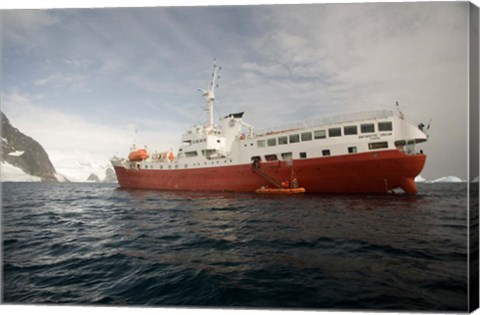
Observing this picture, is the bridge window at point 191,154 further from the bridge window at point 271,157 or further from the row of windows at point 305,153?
the bridge window at point 271,157

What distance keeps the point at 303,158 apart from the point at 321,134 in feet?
4.76

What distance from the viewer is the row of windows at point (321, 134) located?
10633mm

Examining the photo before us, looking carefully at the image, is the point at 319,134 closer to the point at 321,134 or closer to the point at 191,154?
the point at 321,134

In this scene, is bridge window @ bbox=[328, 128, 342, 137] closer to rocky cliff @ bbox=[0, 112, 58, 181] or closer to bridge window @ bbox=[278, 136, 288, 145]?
bridge window @ bbox=[278, 136, 288, 145]

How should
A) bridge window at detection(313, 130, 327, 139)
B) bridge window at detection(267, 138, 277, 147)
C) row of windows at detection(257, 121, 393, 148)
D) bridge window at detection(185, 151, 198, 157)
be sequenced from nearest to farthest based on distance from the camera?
row of windows at detection(257, 121, 393, 148) < bridge window at detection(313, 130, 327, 139) < bridge window at detection(267, 138, 277, 147) < bridge window at detection(185, 151, 198, 157)

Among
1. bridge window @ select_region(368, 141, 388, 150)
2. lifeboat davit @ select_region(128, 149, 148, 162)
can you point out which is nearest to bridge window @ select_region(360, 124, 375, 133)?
bridge window @ select_region(368, 141, 388, 150)

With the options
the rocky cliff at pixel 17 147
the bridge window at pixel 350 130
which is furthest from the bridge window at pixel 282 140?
the rocky cliff at pixel 17 147

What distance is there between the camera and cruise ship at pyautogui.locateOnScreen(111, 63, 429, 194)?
10.4 m

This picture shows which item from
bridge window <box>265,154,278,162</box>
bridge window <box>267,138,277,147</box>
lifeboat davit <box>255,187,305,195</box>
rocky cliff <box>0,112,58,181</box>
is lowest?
lifeboat davit <box>255,187,305,195</box>

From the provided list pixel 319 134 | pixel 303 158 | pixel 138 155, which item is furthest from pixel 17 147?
pixel 138 155

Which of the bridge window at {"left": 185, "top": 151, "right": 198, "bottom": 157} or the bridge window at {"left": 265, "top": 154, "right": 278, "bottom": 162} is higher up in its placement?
the bridge window at {"left": 185, "top": 151, "right": 198, "bottom": 157}

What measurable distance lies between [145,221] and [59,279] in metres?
2.72

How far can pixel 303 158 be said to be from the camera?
12.2 metres

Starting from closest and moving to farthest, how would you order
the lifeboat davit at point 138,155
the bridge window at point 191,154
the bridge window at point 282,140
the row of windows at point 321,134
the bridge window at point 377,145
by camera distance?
the row of windows at point 321,134 → the bridge window at point 377,145 → the bridge window at point 282,140 → the bridge window at point 191,154 → the lifeboat davit at point 138,155
